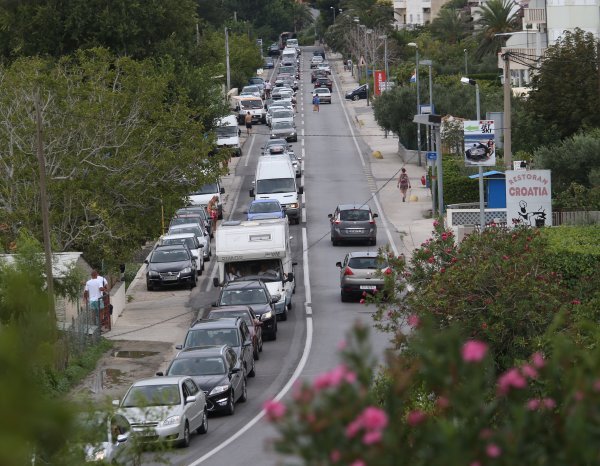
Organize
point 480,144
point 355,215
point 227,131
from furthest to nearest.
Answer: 1. point 227,131
2. point 355,215
3. point 480,144

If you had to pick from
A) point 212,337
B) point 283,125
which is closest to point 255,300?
point 212,337

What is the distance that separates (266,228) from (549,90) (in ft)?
65.1

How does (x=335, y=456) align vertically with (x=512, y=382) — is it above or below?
below

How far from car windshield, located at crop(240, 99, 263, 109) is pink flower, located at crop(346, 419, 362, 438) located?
271 ft

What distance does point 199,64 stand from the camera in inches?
2613

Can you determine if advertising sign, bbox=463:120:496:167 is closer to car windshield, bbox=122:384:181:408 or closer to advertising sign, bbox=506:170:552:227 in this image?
advertising sign, bbox=506:170:552:227

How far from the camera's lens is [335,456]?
6.05 m

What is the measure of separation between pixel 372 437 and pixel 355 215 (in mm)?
40665

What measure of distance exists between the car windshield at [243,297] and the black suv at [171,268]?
6.57 m

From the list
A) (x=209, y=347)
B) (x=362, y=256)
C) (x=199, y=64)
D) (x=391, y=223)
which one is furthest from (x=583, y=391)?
(x=199, y=64)

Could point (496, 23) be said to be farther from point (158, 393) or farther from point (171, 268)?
point (158, 393)

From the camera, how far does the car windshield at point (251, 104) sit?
88000 mm

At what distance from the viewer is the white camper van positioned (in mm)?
35406

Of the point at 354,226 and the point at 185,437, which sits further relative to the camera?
the point at 354,226
